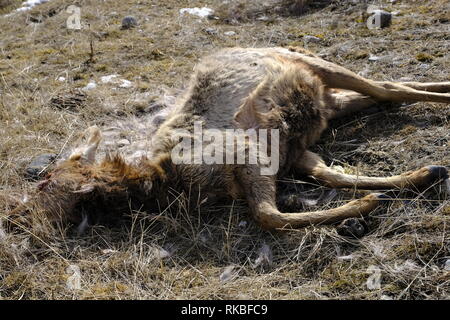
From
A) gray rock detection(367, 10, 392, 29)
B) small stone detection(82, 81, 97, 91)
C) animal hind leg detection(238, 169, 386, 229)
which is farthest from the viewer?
gray rock detection(367, 10, 392, 29)

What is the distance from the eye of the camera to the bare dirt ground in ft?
10.8

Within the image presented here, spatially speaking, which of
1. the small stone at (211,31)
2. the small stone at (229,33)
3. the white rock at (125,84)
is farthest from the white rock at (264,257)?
the small stone at (211,31)

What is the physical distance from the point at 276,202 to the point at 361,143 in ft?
3.65

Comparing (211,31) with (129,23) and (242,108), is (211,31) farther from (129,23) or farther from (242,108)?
(242,108)

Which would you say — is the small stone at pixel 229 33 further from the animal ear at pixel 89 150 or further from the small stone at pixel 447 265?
the small stone at pixel 447 265

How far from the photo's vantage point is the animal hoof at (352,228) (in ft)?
11.7

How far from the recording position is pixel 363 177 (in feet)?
13.3

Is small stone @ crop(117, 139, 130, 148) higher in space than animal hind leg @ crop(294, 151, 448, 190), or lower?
lower

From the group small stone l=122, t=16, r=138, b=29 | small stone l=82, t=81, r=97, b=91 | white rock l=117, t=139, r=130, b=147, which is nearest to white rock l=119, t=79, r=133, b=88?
small stone l=82, t=81, r=97, b=91

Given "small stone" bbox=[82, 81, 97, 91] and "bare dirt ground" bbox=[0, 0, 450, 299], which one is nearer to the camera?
"bare dirt ground" bbox=[0, 0, 450, 299]

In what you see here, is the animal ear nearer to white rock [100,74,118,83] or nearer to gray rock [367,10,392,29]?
white rock [100,74,118,83]

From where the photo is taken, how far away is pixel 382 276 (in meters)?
3.12

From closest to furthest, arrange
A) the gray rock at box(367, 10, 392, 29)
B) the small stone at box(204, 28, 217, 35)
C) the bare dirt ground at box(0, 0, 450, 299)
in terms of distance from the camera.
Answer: the bare dirt ground at box(0, 0, 450, 299) < the gray rock at box(367, 10, 392, 29) < the small stone at box(204, 28, 217, 35)

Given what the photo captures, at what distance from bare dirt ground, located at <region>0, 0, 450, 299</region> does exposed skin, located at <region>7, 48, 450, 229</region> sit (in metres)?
0.14
